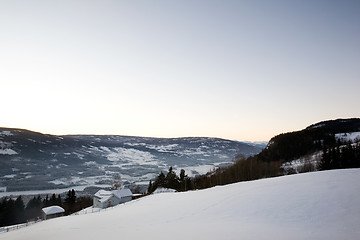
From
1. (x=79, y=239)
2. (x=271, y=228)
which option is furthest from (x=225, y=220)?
(x=79, y=239)

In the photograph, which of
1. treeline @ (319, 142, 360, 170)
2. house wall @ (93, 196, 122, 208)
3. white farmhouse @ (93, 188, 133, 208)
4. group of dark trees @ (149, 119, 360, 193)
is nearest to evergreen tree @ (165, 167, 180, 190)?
group of dark trees @ (149, 119, 360, 193)

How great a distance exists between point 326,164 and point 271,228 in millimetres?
54567

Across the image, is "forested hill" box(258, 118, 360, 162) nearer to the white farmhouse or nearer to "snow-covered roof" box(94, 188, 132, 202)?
"snow-covered roof" box(94, 188, 132, 202)

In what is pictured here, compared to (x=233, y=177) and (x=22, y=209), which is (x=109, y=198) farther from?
(x=233, y=177)

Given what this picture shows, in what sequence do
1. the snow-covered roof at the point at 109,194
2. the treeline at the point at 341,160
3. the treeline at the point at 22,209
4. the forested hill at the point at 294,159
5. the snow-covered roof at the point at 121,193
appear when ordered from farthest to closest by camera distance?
the snow-covered roof at the point at 121,193
the treeline at the point at 22,209
the snow-covered roof at the point at 109,194
the forested hill at the point at 294,159
the treeline at the point at 341,160

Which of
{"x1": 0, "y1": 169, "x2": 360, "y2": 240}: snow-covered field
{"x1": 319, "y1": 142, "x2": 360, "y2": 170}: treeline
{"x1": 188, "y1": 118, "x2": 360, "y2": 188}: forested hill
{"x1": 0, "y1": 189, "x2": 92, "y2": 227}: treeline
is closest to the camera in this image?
{"x1": 0, "y1": 169, "x2": 360, "y2": 240}: snow-covered field

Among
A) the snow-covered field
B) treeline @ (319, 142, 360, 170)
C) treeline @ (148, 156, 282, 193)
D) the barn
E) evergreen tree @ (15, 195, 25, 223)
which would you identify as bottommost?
evergreen tree @ (15, 195, 25, 223)

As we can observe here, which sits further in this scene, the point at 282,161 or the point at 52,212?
the point at 282,161

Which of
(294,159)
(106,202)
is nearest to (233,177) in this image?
(294,159)

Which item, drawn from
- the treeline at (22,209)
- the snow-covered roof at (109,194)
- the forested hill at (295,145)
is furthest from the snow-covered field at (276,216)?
the forested hill at (295,145)

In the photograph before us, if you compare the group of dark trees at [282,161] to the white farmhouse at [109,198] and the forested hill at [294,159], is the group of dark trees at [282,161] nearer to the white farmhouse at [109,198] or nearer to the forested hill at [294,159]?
the forested hill at [294,159]

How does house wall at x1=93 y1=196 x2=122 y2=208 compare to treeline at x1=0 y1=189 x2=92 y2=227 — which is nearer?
house wall at x1=93 y1=196 x2=122 y2=208

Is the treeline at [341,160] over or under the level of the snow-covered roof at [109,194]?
over

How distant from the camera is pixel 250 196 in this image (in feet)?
49.9
